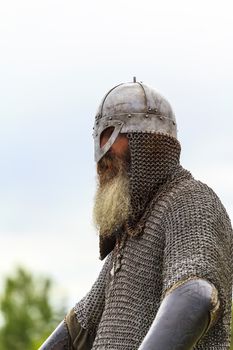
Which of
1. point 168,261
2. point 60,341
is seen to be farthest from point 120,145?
point 60,341

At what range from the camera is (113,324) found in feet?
31.0

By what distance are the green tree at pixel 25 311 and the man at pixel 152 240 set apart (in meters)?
41.3

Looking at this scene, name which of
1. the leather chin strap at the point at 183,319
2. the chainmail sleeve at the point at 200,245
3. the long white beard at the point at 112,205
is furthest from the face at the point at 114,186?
the leather chin strap at the point at 183,319

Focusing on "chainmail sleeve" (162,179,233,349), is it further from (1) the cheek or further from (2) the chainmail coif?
(1) the cheek

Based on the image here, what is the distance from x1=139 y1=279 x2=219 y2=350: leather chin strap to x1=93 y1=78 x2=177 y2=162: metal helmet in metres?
1.44

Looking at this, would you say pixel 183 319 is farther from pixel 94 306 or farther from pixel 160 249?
pixel 94 306

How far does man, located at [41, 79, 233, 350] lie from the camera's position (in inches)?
339

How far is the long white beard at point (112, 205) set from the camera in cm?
973

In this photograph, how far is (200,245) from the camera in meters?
8.92

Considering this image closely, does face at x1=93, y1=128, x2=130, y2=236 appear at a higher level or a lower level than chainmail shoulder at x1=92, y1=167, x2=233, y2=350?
higher

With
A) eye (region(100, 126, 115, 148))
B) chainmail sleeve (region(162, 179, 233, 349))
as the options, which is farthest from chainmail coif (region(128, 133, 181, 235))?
chainmail sleeve (region(162, 179, 233, 349))

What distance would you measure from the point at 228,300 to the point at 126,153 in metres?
1.35

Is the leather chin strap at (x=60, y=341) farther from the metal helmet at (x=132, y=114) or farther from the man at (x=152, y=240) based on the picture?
the metal helmet at (x=132, y=114)

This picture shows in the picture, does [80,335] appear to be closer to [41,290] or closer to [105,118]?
[105,118]
